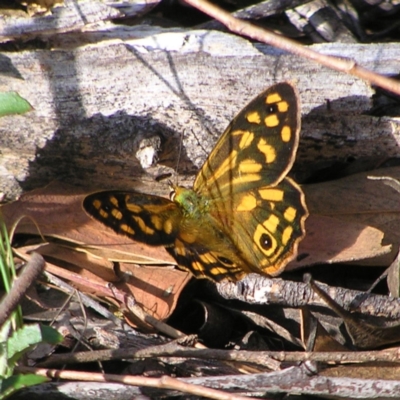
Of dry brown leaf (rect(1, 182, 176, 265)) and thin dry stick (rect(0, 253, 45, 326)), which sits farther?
dry brown leaf (rect(1, 182, 176, 265))

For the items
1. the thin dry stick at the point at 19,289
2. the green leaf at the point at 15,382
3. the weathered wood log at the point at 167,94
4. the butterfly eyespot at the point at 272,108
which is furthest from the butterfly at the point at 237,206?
the green leaf at the point at 15,382

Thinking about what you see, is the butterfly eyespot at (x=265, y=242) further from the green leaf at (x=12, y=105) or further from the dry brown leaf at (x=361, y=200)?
the green leaf at (x=12, y=105)

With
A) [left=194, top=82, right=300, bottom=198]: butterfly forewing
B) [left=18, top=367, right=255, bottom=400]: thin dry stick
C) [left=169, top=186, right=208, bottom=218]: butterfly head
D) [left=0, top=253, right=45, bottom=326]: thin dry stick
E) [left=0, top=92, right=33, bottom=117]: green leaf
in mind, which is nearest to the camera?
[left=0, top=253, right=45, bottom=326]: thin dry stick

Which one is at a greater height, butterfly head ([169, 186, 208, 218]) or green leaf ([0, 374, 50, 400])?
butterfly head ([169, 186, 208, 218])

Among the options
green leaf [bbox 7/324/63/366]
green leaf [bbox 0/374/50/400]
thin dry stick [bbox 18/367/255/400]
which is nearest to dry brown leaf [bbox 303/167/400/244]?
thin dry stick [bbox 18/367/255/400]

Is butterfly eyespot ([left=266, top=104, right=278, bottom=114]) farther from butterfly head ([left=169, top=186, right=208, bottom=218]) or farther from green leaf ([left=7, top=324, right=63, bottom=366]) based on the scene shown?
green leaf ([left=7, top=324, right=63, bottom=366])

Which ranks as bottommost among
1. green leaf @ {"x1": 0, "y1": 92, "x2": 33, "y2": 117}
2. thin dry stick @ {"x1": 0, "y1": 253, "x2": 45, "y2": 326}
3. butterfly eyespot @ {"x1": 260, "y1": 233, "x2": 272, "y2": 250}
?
butterfly eyespot @ {"x1": 260, "y1": 233, "x2": 272, "y2": 250}
